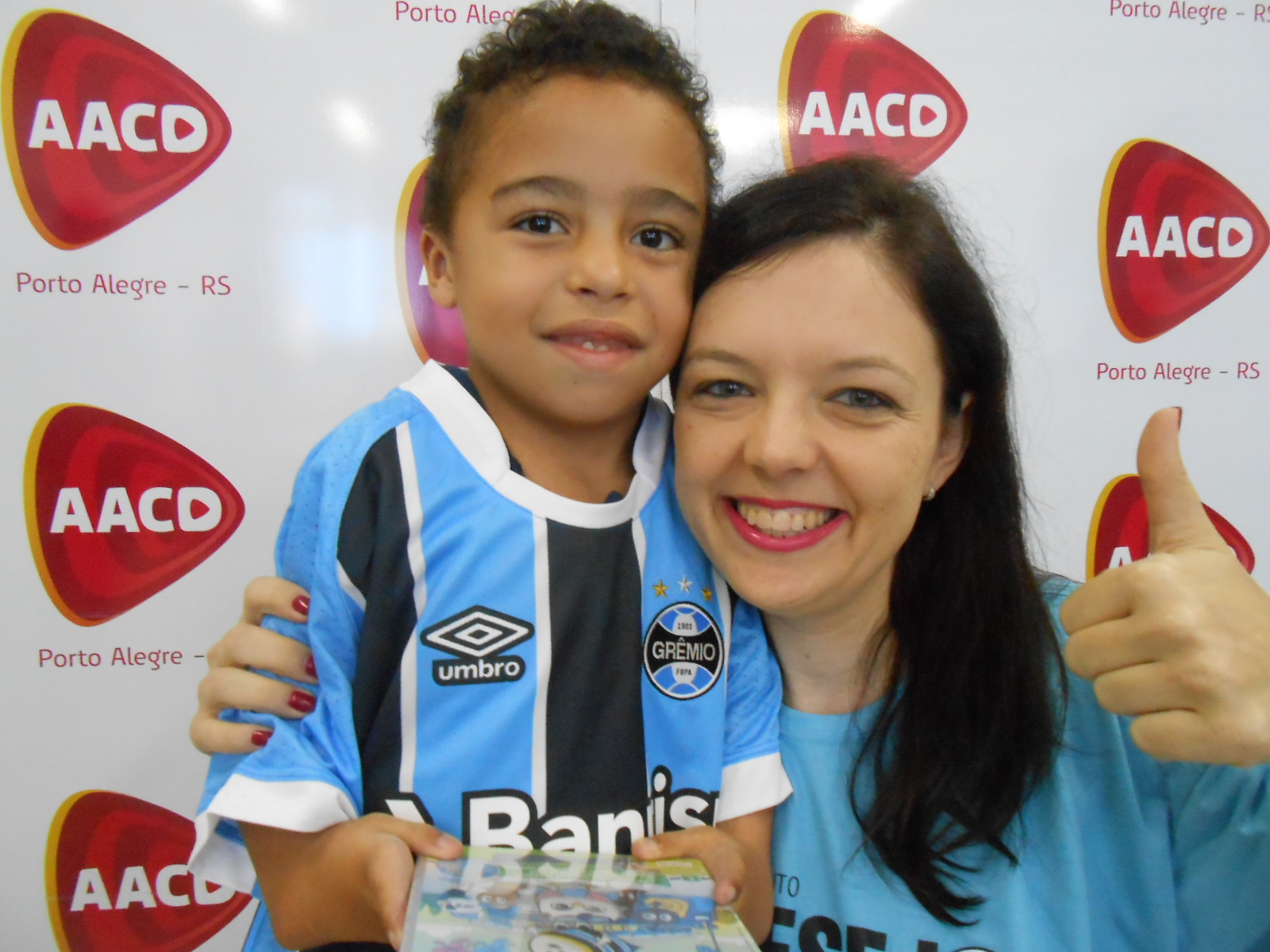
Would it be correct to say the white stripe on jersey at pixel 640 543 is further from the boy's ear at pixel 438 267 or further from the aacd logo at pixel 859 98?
the aacd logo at pixel 859 98

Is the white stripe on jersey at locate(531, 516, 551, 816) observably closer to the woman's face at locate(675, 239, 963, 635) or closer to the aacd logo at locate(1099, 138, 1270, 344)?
the woman's face at locate(675, 239, 963, 635)

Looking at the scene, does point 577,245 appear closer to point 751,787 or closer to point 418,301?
point 751,787

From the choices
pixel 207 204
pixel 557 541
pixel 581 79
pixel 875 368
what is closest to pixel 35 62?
pixel 207 204

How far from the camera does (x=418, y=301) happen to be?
1597mm

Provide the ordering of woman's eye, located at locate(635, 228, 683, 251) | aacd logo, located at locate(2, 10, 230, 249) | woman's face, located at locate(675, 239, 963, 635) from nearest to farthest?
woman's face, located at locate(675, 239, 963, 635)
woman's eye, located at locate(635, 228, 683, 251)
aacd logo, located at locate(2, 10, 230, 249)

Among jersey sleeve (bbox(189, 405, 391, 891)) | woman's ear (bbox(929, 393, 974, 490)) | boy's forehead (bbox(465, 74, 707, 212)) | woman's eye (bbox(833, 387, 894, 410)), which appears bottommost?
jersey sleeve (bbox(189, 405, 391, 891))

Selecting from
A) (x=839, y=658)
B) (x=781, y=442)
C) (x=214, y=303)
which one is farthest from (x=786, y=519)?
(x=214, y=303)

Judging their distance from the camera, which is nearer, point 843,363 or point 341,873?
point 341,873

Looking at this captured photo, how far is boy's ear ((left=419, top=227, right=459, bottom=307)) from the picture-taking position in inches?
38.5

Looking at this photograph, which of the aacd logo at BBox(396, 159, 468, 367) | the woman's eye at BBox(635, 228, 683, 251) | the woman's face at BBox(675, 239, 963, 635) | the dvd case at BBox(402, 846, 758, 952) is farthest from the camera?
the aacd logo at BBox(396, 159, 468, 367)

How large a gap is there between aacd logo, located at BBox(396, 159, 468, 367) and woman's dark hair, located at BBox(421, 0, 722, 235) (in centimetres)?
56

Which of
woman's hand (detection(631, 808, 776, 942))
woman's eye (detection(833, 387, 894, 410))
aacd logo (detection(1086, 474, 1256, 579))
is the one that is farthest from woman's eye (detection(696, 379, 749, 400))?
aacd logo (detection(1086, 474, 1256, 579))

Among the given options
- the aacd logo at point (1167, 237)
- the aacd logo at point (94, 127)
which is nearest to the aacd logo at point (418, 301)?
the aacd logo at point (94, 127)

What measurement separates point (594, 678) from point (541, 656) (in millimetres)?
67
